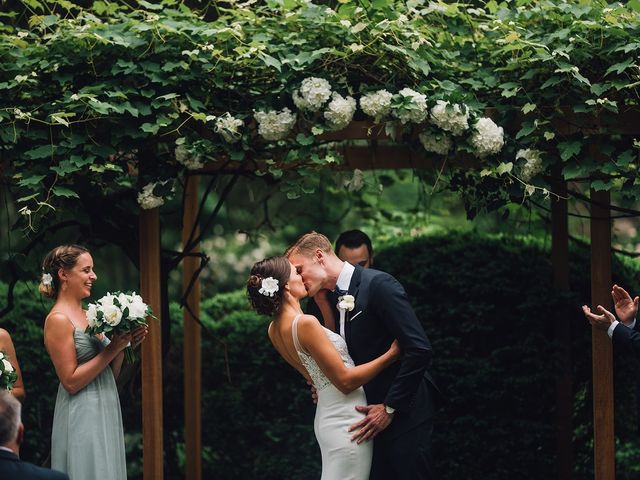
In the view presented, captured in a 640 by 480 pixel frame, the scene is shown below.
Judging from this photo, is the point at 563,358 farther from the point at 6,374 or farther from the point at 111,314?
the point at 6,374

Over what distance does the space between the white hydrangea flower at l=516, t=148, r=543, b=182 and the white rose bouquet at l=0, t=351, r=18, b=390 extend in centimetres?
269

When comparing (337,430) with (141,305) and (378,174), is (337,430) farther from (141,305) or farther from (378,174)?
(378,174)

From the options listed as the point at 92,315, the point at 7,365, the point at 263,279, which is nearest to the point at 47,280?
the point at 92,315

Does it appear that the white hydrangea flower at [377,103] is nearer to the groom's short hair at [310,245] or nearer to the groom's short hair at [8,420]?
the groom's short hair at [310,245]

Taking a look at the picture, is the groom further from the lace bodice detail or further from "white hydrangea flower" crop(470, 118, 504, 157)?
"white hydrangea flower" crop(470, 118, 504, 157)

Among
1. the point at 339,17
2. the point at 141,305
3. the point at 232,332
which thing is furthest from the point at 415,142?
the point at 232,332

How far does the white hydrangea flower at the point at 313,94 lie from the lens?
530 cm

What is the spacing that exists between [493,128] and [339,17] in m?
0.98

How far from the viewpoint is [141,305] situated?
4.93 meters

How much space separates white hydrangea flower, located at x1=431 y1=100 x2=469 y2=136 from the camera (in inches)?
207

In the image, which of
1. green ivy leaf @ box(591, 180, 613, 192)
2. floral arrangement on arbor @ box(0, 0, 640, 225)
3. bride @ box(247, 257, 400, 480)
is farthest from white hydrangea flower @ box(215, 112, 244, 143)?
green ivy leaf @ box(591, 180, 613, 192)

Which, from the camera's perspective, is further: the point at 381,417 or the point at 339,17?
the point at 339,17

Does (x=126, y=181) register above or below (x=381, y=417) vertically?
above

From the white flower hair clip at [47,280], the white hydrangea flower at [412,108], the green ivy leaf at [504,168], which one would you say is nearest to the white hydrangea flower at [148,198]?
the white flower hair clip at [47,280]
